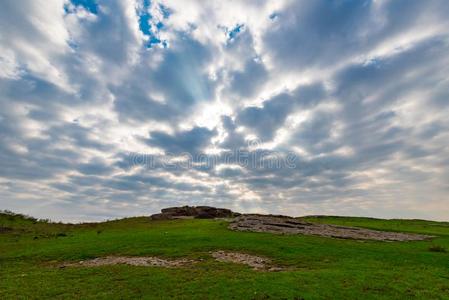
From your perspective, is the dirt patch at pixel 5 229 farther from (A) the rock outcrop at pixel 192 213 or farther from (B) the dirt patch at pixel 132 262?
(B) the dirt patch at pixel 132 262

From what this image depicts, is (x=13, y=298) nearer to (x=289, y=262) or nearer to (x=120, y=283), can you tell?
(x=120, y=283)

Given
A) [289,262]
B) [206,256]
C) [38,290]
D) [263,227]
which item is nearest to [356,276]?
[289,262]

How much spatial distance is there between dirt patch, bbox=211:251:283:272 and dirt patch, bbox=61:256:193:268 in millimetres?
2893

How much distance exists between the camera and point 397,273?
1948cm

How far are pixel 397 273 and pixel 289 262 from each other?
7116 millimetres

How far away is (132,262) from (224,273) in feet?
26.3

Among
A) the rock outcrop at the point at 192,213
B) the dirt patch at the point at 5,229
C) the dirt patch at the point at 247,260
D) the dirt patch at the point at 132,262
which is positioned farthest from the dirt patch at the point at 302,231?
the dirt patch at the point at 5,229

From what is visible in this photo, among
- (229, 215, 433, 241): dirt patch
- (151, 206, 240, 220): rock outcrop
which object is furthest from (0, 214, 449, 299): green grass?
(151, 206, 240, 220): rock outcrop

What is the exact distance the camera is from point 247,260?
23.0 m

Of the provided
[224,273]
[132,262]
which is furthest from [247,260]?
[132,262]

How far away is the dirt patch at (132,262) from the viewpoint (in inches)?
851

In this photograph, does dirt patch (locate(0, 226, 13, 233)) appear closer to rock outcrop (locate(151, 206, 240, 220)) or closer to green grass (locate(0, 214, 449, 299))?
green grass (locate(0, 214, 449, 299))

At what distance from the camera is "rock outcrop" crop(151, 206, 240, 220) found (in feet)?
198

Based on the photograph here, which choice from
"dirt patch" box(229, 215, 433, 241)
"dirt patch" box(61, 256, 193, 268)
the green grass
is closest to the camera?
the green grass
